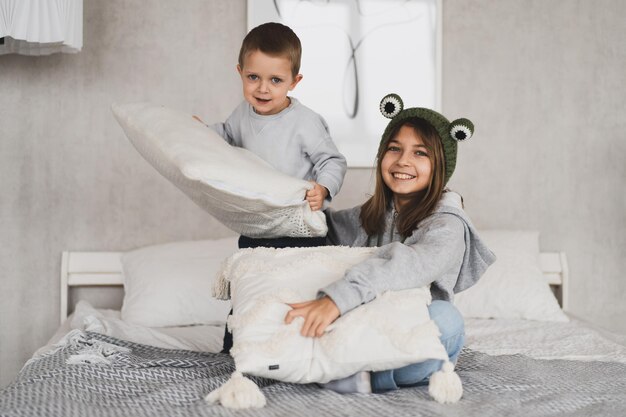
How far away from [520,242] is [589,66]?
0.89 metres

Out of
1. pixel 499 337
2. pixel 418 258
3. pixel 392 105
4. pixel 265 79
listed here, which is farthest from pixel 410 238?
pixel 499 337

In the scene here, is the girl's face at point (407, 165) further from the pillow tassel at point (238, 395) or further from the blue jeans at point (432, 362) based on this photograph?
the pillow tassel at point (238, 395)

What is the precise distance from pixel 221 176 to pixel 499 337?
3.74 ft

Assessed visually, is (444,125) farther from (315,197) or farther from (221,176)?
(221,176)

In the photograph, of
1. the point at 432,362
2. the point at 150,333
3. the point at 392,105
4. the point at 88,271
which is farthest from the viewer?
the point at 88,271

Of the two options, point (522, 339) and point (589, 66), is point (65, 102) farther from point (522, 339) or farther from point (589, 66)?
point (589, 66)

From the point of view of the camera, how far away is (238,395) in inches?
49.4

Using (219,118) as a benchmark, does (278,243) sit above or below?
below

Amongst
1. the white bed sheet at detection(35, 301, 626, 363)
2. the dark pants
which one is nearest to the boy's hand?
the dark pants

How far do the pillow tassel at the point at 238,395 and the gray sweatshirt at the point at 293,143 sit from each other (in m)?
0.70

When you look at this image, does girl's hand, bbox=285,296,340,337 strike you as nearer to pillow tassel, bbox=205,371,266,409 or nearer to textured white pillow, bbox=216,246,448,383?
textured white pillow, bbox=216,246,448,383

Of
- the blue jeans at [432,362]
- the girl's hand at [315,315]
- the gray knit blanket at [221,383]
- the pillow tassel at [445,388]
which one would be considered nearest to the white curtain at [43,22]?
the gray knit blanket at [221,383]

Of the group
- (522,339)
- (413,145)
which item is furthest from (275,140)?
(522,339)

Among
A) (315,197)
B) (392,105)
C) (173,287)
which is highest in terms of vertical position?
(392,105)
